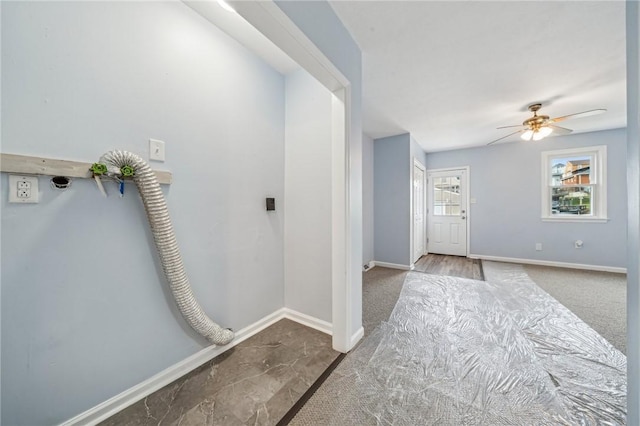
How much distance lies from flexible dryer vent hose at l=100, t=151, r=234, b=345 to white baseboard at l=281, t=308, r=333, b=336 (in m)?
0.84

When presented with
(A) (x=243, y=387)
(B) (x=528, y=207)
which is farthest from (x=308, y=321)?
(B) (x=528, y=207)

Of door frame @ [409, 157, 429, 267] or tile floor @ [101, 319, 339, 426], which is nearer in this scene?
tile floor @ [101, 319, 339, 426]

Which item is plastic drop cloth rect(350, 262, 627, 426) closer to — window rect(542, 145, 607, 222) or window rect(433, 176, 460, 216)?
window rect(542, 145, 607, 222)

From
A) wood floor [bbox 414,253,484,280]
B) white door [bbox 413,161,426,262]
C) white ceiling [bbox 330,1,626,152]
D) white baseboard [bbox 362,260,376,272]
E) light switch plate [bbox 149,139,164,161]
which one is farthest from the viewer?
white door [bbox 413,161,426,262]

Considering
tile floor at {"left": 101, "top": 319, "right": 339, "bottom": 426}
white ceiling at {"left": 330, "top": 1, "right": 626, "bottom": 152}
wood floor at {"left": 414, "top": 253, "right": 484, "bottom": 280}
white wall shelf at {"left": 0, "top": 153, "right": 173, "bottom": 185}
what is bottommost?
tile floor at {"left": 101, "top": 319, "right": 339, "bottom": 426}

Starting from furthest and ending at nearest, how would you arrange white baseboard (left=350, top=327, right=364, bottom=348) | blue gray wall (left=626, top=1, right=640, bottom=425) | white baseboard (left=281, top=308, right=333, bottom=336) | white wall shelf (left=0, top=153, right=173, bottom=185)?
white baseboard (left=281, top=308, right=333, bottom=336), white baseboard (left=350, top=327, right=364, bottom=348), white wall shelf (left=0, top=153, right=173, bottom=185), blue gray wall (left=626, top=1, right=640, bottom=425)

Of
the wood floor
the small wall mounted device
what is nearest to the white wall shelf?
the small wall mounted device

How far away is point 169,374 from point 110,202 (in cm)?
111

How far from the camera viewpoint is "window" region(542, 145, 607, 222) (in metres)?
3.75

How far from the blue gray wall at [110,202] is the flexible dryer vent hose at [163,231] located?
95mm

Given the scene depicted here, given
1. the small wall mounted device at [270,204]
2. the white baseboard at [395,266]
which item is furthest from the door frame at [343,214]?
the white baseboard at [395,266]

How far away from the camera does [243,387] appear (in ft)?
4.43

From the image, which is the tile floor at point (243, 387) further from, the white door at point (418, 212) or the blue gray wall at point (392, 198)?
the white door at point (418, 212)

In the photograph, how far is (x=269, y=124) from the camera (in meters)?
2.03
